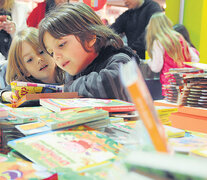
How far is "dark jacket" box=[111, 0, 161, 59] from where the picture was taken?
10.4ft

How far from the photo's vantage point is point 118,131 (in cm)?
73

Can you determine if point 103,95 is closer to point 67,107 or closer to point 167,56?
point 67,107

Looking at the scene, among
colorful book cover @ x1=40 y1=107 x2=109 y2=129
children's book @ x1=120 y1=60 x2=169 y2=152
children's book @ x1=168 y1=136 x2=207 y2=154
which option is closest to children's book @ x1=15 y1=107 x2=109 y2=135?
colorful book cover @ x1=40 y1=107 x2=109 y2=129

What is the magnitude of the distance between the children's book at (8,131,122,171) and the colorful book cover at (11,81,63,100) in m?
0.81

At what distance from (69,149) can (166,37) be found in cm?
281

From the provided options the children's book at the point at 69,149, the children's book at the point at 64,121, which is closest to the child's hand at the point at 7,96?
the children's book at the point at 64,121

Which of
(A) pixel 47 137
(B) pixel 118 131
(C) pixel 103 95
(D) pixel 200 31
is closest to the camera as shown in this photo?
(A) pixel 47 137

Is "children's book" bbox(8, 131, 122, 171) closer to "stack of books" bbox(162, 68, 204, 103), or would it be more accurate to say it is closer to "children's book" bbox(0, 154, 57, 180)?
"children's book" bbox(0, 154, 57, 180)

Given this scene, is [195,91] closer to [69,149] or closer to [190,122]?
[190,122]

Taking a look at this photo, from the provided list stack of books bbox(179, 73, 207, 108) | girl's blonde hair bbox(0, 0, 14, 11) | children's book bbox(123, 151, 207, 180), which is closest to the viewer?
children's book bbox(123, 151, 207, 180)

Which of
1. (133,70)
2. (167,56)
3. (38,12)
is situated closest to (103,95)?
(133,70)

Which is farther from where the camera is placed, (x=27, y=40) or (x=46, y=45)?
(x=27, y=40)

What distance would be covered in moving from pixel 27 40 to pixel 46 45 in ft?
0.99

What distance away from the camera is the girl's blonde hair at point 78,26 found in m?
1.54
